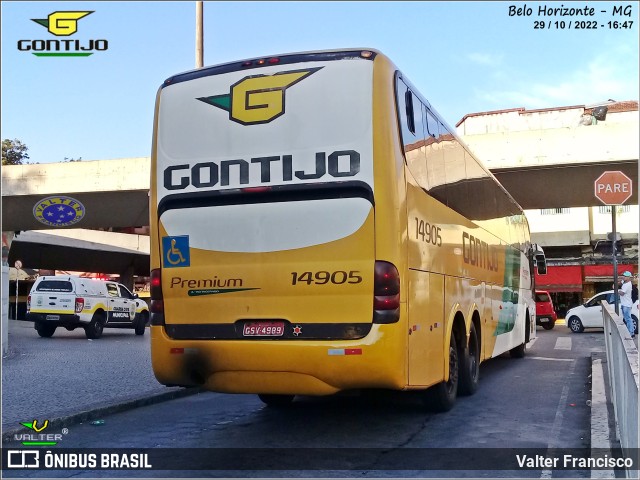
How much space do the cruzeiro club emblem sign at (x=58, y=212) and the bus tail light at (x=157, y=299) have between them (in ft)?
30.7

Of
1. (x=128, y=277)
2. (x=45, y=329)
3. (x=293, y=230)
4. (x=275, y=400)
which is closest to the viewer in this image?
(x=293, y=230)

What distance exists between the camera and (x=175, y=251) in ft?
25.2

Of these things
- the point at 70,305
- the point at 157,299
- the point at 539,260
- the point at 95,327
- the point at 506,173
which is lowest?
the point at 95,327

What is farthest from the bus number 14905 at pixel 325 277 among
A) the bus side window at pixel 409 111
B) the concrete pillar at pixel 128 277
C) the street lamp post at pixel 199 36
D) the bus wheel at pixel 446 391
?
the concrete pillar at pixel 128 277

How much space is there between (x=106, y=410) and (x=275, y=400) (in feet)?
7.59

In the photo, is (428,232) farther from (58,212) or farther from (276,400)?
(58,212)

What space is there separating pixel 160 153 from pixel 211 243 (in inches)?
48.5

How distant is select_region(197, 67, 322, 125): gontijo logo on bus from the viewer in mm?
7395

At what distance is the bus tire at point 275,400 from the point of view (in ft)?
33.1

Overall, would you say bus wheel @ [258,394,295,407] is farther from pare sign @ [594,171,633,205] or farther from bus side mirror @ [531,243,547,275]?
pare sign @ [594,171,633,205]

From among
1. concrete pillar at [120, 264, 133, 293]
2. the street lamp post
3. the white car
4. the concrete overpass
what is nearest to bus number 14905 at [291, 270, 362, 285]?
the concrete overpass

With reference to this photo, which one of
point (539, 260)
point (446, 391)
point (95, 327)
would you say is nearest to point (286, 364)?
point (446, 391)

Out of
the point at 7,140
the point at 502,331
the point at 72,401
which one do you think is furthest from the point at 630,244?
the point at 7,140

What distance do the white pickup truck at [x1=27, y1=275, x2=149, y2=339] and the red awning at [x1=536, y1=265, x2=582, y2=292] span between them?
79.1 feet
